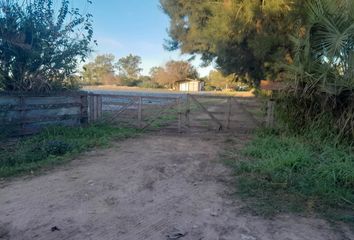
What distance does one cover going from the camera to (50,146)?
715 cm

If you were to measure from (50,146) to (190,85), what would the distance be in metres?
60.8

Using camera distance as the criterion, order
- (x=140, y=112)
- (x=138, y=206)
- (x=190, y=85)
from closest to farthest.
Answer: (x=138, y=206), (x=140, y=112), (x=190, y=85)

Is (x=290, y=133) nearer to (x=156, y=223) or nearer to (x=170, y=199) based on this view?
(x=170, y=199)

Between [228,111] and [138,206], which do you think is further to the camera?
[228,111]

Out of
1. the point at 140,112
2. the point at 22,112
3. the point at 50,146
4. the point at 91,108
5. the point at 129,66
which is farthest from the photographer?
the point at 129,66

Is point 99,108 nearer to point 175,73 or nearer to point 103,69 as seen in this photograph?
point 175,73

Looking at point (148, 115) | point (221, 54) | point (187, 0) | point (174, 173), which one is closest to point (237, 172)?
point (174, 173)

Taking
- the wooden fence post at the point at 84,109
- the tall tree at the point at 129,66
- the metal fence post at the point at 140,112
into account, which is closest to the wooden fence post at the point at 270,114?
the metal fence post at the point at 140,112

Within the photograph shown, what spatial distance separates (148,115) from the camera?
37.3 feet

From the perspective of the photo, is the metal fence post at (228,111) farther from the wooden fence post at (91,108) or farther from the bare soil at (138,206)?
the wooden fence post at (91,108)

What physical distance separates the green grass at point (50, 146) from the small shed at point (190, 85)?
2190 inches

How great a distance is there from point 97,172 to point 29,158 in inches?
72.5

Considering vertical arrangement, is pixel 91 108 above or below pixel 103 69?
below

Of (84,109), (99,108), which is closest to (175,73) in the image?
(99,108)
